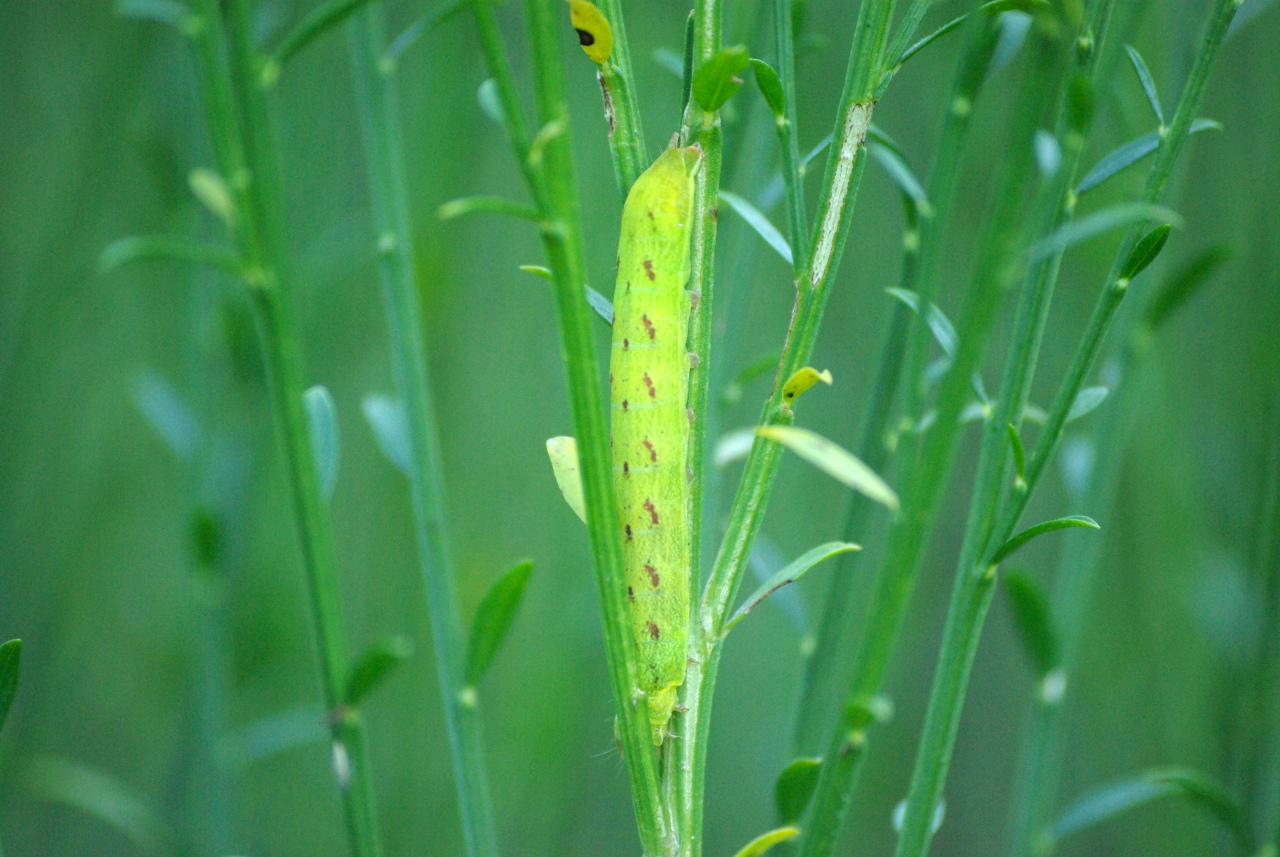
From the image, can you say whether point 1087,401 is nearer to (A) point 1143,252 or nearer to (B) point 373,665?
(A) point 1143,252

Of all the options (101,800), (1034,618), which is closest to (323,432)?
(1034,618)

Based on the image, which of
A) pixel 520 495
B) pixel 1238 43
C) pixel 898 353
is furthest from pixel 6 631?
pixel 1238 43

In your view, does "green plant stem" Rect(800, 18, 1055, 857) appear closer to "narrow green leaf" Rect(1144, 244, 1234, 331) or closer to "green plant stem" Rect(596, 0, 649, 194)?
"green plant stem" Rect(596, 0, 649, 194)

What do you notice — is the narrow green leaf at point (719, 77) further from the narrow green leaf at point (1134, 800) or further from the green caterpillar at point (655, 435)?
the narrow green leaf at point (1134, 800)

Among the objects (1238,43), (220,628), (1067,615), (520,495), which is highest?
(1238,43)

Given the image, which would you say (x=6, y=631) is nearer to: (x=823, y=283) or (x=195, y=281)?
(x=195, y=281)

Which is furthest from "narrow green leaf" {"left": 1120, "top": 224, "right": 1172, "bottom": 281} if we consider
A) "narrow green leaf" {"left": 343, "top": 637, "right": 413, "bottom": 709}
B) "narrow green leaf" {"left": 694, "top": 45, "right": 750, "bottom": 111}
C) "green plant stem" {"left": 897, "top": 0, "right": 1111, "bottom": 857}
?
"narrow green leaf" {"left": 343, "top": 637, "right": 413, "bottom": 709}

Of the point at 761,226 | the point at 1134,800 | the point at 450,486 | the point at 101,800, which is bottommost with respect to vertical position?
the point at 1134,800
